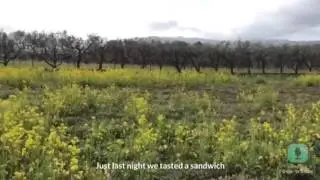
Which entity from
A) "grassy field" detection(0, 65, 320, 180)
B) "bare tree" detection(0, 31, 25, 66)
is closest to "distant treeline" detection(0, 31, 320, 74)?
"bare tree" detection(0, 31, 25, 66)

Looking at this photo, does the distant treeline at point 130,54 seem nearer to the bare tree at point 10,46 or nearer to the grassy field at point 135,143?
the bare tree at point 10,46

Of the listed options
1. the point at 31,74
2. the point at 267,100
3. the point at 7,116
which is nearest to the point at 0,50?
the point at 31,74

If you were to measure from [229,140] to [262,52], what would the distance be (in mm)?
61334

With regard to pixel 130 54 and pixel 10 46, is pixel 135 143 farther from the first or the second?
pixel 130 54

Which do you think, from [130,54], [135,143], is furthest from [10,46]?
[135,143]

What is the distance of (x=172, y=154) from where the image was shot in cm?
623

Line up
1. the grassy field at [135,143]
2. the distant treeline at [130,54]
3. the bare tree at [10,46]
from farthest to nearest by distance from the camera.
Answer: the distant treeline at [130,54]
the bare tree at [10,46]
the grassy field at [135,143]

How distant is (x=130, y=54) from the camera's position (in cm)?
5741

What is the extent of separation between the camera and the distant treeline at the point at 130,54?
5188 centimetres

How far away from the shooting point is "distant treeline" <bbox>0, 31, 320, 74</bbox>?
170 feet

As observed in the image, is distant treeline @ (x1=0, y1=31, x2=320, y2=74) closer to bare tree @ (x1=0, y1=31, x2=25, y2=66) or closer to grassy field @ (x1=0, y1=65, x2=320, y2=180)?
bare tree @ (x1=0, y1=31, x2=25, y2=66)

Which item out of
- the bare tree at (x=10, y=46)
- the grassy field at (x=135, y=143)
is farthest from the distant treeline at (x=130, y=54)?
the grassy field at (x=135, y=143)

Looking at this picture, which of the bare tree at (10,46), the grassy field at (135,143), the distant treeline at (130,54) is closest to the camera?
the grassy field at (135,143)

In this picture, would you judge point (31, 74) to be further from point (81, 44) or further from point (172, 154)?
point (81, 44)
